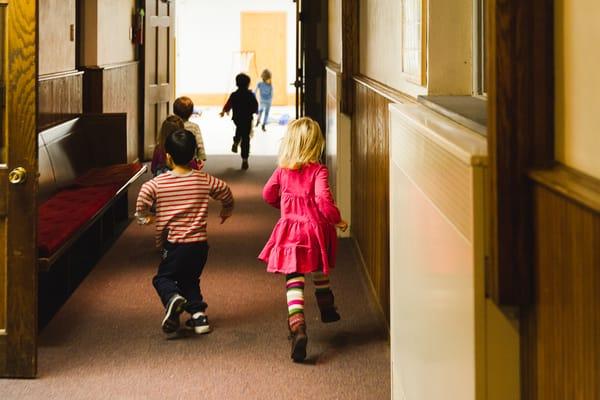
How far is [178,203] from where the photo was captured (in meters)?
4.87

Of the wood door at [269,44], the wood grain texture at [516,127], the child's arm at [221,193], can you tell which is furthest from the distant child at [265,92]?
the wood grain texture at [516,127]

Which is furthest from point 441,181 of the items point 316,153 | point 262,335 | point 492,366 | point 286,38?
point 286,38

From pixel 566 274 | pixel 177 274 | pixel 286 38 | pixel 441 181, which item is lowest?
pixel 177 274

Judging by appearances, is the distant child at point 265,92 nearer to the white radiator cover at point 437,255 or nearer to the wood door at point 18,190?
the wood door at point 18,190

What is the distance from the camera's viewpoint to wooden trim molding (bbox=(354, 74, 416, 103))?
422cm

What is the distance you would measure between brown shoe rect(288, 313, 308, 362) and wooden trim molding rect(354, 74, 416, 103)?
1115mm

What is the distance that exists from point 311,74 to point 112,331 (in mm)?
6885

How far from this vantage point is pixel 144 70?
12586mm

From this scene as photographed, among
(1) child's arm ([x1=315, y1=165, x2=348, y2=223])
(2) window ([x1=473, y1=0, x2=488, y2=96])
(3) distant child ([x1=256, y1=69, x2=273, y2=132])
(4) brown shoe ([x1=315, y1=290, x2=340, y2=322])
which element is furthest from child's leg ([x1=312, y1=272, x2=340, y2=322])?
(3) distant child ([x1=256, y1=69, x2=273, y2=132])

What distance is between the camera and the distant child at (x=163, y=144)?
6777 mm

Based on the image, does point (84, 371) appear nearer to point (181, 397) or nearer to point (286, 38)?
point (181, 397)

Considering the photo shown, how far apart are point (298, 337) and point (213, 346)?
20.8 inches

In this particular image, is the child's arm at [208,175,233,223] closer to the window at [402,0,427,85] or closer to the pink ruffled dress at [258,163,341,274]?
the pink ruffled dress at [258,163,341,274]

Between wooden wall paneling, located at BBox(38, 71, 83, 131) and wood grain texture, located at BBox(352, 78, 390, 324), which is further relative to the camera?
wooden wall paneling, located at BBox(38, 71, 83, 131)
